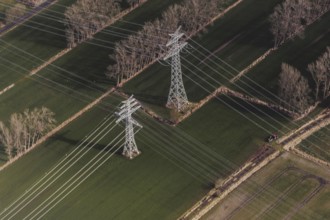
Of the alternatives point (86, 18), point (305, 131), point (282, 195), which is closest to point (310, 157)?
point (305, 131)

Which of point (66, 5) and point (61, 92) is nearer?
point (61, 92)

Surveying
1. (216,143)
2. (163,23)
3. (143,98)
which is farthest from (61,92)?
(216,143)

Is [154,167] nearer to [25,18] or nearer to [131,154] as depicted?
[131,154]

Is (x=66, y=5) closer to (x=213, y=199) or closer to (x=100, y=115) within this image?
(x=100, y=115)

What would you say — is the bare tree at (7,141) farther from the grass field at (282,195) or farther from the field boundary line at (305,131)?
the field boundary line at (305,131)

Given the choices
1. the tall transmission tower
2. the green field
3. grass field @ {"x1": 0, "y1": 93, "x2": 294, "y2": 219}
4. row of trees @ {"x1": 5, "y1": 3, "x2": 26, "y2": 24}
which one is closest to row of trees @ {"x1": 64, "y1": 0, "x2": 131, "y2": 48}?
the green field

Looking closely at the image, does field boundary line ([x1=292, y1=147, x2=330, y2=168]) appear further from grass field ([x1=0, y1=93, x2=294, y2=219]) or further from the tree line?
the tree line

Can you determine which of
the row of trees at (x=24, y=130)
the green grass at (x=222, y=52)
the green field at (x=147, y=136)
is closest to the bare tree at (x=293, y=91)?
the green field at (x=147, y=136)
